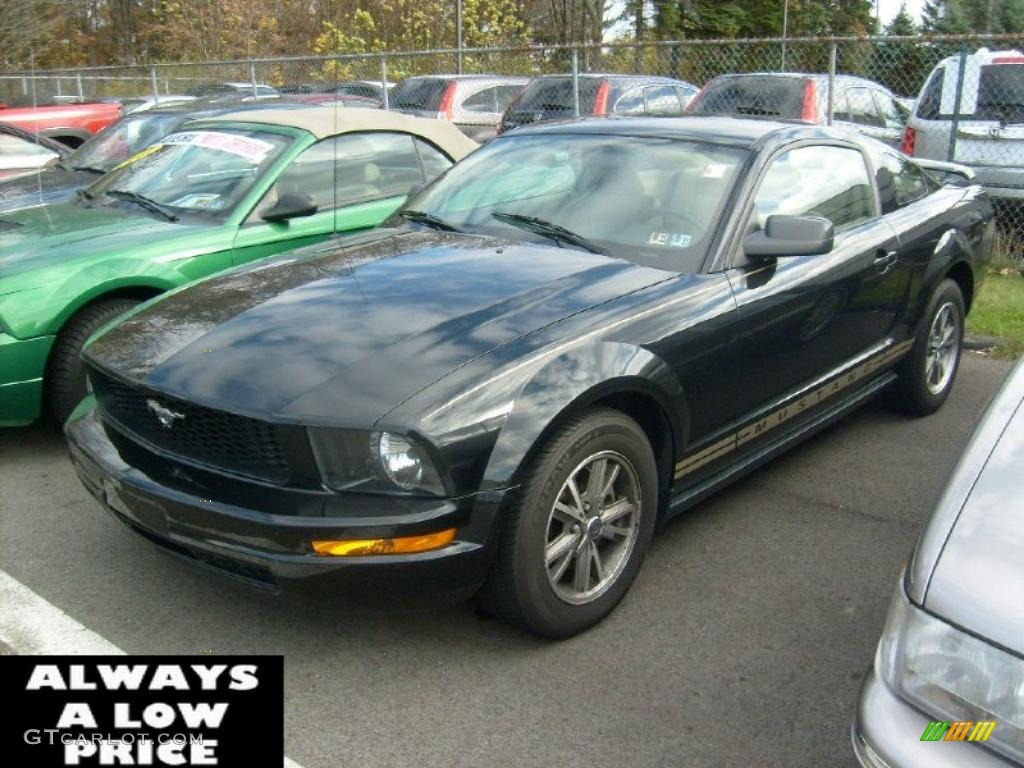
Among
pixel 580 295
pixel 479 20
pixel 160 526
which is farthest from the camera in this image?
pixel 479 20

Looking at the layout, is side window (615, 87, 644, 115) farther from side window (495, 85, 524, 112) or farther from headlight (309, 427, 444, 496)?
headlight (309, 427, 444, 496)

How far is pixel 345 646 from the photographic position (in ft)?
10.4

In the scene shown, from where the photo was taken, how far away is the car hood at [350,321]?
290 cm

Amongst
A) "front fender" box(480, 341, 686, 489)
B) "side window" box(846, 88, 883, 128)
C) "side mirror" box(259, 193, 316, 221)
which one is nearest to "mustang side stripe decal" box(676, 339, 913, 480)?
"front fender" box(480, 341, 686, 489)

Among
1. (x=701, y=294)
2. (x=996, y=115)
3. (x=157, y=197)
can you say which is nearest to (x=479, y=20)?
(x=996, y=115)

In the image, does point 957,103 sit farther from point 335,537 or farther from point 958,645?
point 958,645

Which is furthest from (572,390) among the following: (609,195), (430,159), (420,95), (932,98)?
(420,95)

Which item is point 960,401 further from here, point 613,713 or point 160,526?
point 160,526

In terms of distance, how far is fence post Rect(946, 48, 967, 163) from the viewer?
897cm

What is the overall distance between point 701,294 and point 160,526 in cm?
193

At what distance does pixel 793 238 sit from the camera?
12.0 ft

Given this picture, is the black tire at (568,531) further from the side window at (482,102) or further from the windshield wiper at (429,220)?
the side window at (482,102)

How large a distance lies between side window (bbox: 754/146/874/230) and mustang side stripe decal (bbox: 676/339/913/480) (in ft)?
2.11

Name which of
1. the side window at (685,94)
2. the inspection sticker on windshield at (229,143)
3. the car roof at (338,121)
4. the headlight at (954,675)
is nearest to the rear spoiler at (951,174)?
the car roof at (338,121)
